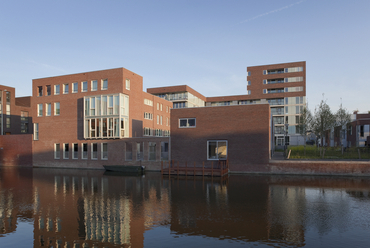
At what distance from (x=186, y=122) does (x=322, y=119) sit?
20643 mm

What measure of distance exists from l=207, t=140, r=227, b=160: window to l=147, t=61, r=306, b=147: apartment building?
1601 inches

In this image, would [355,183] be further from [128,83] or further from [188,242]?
[128,83]

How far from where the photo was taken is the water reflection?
30.7ft

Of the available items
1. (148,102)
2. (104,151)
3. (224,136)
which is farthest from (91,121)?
(224,136)

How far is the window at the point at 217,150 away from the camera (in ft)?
94.7

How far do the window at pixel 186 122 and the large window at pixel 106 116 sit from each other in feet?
26.2

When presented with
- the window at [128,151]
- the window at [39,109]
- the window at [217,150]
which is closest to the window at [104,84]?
the window at [128,151]

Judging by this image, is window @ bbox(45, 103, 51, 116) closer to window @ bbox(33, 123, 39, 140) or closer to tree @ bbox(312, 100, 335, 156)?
window @ bbox(33, 123, 39, 140)

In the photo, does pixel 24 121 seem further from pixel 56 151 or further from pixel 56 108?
pixel 56 151

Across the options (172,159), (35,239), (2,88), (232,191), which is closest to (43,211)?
(35,239)

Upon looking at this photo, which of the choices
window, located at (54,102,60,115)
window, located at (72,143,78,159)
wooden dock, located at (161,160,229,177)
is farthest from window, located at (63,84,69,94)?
wooden dock, located at (161,160,229,177)

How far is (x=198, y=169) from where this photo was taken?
89.8 ft

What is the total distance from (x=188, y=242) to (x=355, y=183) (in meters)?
17.7

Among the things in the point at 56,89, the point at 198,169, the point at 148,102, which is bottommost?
the point at 198,169
